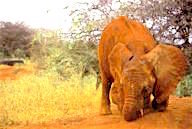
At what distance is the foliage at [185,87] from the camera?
11.5m

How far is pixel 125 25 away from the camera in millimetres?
8719

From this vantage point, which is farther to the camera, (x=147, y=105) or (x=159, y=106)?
(x=159, y=106)

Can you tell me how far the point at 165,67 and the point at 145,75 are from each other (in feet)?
1.88

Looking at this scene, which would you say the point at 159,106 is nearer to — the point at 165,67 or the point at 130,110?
the point at 165,67

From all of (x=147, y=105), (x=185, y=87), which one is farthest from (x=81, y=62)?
(x=147, y=105)

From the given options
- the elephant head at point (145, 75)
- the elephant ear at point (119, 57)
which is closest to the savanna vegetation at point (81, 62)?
the elephant ear at point (119, 57)

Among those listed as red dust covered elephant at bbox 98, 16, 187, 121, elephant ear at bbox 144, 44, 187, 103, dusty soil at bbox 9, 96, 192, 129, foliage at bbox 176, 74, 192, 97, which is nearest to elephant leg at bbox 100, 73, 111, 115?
A: dusty soil at bbox 9, 96, 192, 129

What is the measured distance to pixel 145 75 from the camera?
7.21 metres

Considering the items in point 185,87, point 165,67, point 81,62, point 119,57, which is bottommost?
point 185,87

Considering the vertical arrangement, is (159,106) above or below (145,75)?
below

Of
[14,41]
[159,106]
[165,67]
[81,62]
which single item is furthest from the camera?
[14,41]

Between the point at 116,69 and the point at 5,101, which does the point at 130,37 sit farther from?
the point at 5,101

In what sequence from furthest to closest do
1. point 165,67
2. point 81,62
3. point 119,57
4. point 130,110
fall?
point 81,62
point 119,57
point 165,67
point 130,110

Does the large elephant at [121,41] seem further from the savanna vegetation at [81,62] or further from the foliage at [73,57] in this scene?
the foliage at [73,57]
